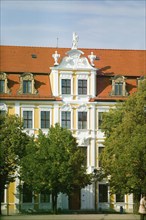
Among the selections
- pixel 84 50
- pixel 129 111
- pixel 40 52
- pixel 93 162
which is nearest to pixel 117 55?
pixel 84 50

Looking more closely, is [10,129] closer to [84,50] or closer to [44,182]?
[44,182]

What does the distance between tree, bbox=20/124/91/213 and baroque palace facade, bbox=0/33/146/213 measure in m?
7.85

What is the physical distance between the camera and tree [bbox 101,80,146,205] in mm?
36938

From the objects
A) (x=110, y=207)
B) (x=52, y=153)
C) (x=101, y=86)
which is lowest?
(x=110, y=207)

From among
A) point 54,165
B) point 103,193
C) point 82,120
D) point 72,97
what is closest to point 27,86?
point 72,97

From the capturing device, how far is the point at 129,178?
3778 centimetres

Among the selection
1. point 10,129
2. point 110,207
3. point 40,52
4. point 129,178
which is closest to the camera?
point 129,178

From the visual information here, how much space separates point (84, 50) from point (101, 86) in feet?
12.8

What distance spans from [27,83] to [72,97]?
3.47m

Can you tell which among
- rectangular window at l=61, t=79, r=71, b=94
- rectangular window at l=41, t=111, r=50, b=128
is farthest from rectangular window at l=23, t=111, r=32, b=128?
rectangular window at l=61, t=79, r=71, b=94

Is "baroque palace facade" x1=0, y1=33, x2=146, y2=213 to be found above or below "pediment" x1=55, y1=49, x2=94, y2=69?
below

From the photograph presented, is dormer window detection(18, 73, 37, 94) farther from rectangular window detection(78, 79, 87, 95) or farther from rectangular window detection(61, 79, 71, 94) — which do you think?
rectangular window detection(78, 79, 87, 95)

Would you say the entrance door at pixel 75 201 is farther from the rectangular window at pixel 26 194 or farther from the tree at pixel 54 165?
the tree at pixel 54 165

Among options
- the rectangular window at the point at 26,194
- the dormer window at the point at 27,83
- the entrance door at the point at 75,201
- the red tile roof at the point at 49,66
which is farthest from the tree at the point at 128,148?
the dormer window at the point at 27,83
